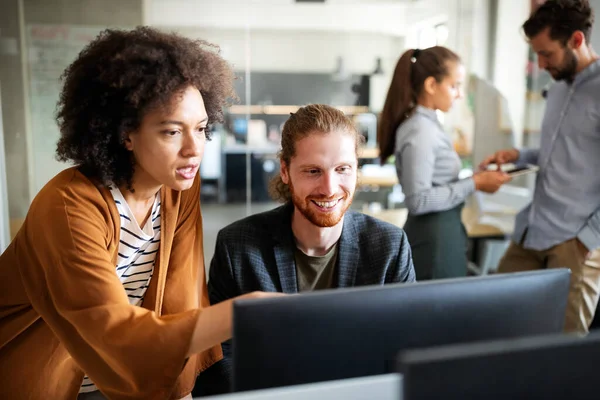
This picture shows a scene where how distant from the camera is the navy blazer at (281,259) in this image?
1344 millimetres

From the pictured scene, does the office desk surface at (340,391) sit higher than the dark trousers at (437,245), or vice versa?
the office desk surface at (340,391)

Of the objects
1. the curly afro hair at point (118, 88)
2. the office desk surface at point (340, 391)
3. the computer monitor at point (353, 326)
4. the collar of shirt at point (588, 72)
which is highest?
the collar of shirt at point (588, 72)

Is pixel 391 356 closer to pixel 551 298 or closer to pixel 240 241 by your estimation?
pixel 551 298

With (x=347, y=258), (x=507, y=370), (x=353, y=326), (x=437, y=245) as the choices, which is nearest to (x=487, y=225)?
(x=437, y=245)

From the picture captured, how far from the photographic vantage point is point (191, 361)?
120cm

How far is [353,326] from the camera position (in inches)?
29.7

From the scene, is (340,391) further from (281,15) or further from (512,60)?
(512,60)

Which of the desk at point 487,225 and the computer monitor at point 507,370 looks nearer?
the computer monitor at point 507,370

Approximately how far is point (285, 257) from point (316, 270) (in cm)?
9

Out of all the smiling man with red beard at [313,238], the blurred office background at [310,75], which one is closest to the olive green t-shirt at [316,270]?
the smiling man with red beard at [313,238]

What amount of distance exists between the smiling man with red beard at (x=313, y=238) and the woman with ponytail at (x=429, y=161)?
79cm

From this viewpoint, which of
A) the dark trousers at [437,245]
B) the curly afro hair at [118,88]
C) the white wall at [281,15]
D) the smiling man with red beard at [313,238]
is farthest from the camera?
the white wall at [281,15]

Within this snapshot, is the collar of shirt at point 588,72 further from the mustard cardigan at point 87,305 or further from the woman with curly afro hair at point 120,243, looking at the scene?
the mustard cardigan at point 87,305

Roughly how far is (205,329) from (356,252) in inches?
21.9
